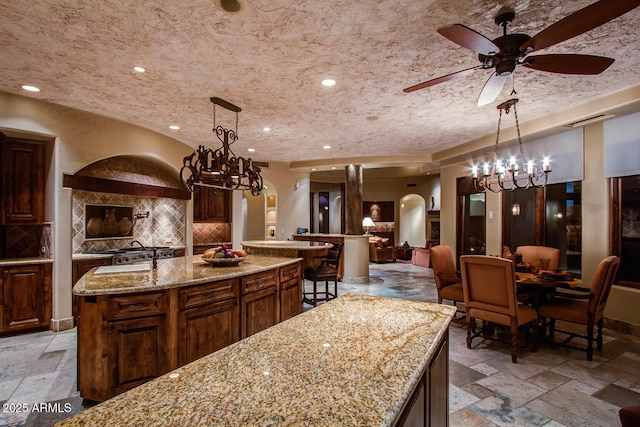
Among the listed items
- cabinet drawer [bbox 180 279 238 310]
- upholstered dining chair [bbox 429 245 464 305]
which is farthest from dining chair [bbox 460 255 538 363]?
cabinet drawer [bbox 180 279 238 310]

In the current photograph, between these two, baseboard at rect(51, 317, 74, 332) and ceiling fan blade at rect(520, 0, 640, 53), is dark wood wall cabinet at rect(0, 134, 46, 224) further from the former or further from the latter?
ceiling fan blade at rect(520, 0, 640, 53)

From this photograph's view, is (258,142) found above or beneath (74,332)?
above

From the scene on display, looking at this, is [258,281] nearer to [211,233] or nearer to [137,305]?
[137,305]

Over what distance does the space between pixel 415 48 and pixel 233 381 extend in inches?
108

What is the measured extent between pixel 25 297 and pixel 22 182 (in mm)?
1440

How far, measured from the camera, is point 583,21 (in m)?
1.68

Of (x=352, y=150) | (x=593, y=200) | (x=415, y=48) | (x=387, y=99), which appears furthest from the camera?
(x=352, y=150)

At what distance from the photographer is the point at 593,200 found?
4.23 meters

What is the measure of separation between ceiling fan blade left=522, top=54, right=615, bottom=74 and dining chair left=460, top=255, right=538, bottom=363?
63.9 inches

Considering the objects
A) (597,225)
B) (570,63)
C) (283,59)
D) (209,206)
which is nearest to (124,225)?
(209,206)

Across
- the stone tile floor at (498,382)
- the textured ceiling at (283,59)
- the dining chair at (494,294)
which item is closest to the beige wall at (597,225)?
the stone tile floor at (498,382)

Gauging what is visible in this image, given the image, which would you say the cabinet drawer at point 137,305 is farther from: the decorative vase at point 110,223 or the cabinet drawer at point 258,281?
the decorative vase at point 110,223

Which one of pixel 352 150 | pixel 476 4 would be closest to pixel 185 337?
pixel 476 4

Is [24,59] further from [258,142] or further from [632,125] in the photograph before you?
[632,125]
